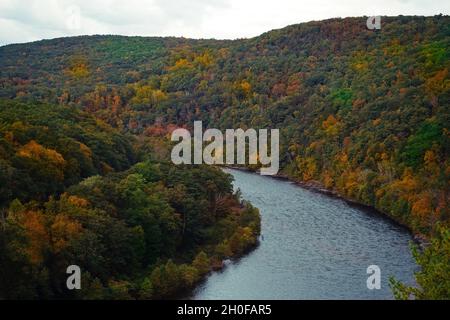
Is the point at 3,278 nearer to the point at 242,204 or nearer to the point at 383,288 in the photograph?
the point at 383,288

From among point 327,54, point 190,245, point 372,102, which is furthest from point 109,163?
point 327,54

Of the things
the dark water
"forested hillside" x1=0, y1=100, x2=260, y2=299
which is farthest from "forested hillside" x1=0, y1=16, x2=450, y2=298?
"forested hillside" x1=0, y1=100, x2=260, y2=299

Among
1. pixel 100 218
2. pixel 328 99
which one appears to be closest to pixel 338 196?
pixel 328 99

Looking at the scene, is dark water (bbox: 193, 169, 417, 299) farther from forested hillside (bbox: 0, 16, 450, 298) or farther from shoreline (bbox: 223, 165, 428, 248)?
forested hillside (bbox: 0, 16, 450, 298)

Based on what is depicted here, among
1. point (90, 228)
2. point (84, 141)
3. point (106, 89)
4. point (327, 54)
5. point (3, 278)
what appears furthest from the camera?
point (106, 89)

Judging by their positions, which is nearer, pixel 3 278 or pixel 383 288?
pixel 3 278

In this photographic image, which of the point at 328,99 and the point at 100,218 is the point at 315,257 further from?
the point at 328,99
